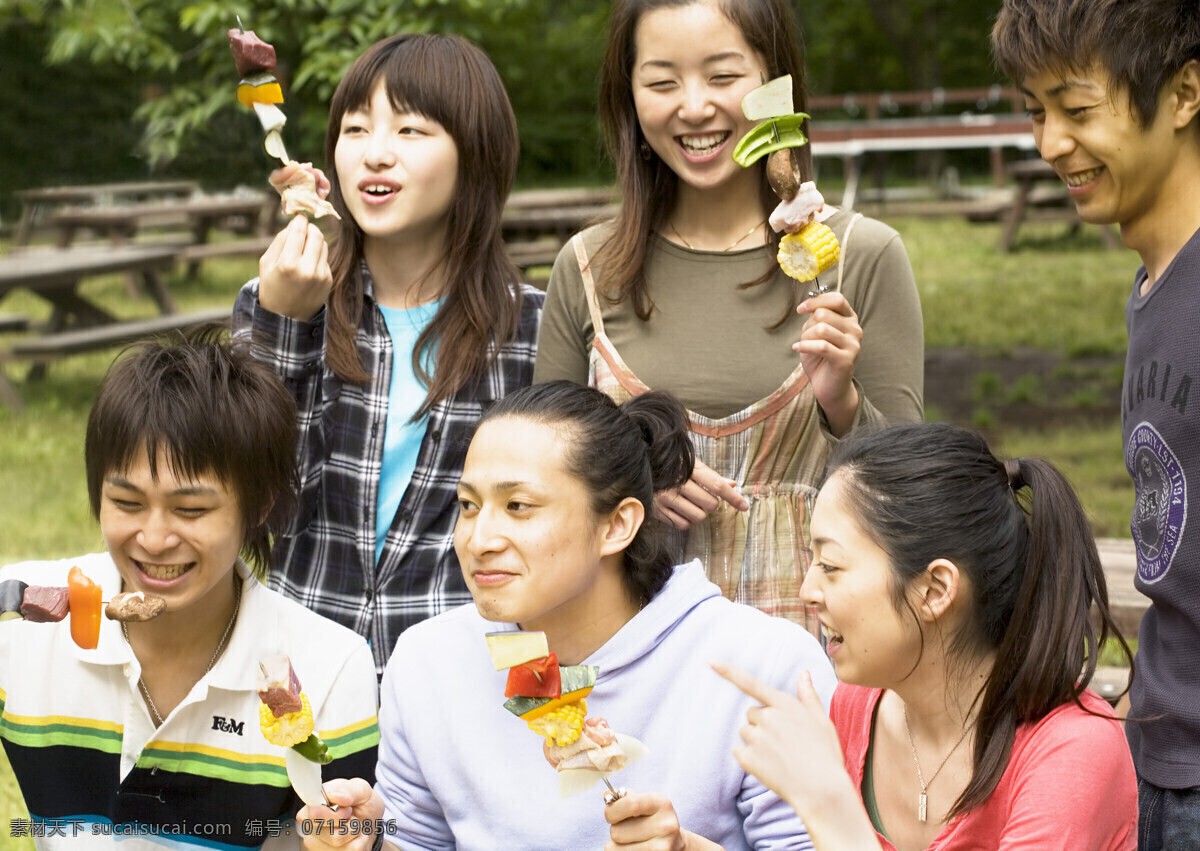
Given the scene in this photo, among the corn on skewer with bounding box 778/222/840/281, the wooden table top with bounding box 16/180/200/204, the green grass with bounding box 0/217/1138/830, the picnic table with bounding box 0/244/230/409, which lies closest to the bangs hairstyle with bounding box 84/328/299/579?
the corn on skewer with bounding box 778/222/840/281

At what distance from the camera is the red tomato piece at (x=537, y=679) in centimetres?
220

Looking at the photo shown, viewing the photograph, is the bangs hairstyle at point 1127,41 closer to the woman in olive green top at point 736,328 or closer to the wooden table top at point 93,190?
the woman in olive green top at point 736,328

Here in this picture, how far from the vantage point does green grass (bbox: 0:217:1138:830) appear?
6.73m

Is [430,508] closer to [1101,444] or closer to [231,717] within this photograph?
[231,717]

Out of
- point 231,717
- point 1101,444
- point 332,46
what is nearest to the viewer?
point 231,717

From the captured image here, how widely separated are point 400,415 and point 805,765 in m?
1.38

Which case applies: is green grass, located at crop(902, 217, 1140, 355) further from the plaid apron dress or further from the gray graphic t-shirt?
the gray graphic t-shirt

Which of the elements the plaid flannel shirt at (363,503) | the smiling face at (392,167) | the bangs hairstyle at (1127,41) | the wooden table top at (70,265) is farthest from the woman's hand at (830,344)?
the wooden table top at (70,265)

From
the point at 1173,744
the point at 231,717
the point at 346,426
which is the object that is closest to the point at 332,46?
the point at 346,426

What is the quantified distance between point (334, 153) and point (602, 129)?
649mm

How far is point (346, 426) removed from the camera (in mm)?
3020

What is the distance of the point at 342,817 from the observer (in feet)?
7.28

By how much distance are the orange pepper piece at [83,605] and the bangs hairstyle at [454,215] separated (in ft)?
2.88

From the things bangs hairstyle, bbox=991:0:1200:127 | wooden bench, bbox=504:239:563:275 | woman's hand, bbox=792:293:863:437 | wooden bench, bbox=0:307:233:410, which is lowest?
wooden bench, bbox=0:307:233:410
